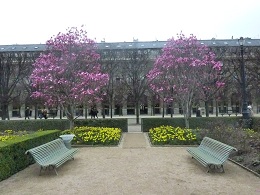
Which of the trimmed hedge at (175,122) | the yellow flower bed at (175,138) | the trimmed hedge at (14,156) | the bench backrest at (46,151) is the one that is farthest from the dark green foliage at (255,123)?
the trimmed hedge at (14,156)

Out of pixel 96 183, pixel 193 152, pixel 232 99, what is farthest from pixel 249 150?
pixel 232 99

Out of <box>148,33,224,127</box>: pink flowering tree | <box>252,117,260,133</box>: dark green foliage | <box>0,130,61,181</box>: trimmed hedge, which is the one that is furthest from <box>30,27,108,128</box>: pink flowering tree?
<box>252,117,260,133</box>: dark green foliage

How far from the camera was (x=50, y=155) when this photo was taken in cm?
977

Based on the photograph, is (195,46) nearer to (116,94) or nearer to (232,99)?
(116,94)

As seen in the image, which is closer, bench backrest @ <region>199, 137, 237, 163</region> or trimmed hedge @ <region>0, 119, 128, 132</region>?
bench backrest @ <region>199, 137, 237, 163</region>

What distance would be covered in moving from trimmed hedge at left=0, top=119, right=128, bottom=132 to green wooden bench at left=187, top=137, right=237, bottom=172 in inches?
447

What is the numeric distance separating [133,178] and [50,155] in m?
3.03

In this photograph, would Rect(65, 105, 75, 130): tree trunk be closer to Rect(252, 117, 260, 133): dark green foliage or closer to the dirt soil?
the dirt soil

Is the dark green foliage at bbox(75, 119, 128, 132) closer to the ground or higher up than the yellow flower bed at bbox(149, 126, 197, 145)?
Answer: higher up

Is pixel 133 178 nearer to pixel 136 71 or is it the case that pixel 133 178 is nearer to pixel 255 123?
pixel 255 123

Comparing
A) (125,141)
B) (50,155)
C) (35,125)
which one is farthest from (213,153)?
(35,125)

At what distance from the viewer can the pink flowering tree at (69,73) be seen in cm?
1817

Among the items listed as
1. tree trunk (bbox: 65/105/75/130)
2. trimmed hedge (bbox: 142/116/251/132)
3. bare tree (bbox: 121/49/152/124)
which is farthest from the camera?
bare tree (bbox: 121/49/152/124)

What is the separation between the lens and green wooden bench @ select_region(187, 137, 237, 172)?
8.80 meters
